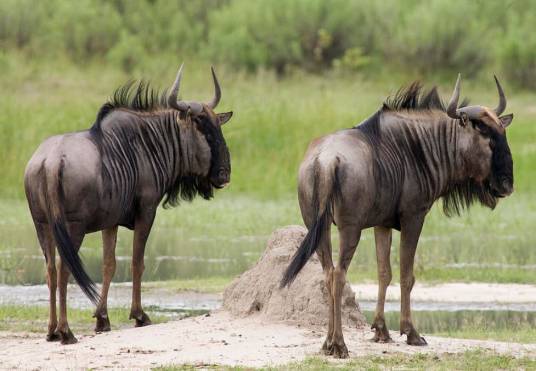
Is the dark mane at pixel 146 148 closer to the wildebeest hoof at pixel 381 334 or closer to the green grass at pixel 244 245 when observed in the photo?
the wildebeest hoof at pixel 381 334

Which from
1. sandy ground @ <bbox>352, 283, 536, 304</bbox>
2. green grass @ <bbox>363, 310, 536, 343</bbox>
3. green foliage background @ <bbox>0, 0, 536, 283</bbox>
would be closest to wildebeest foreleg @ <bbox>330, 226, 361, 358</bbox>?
green grass @ <bbox>363, 310, 536, 343</bbox>

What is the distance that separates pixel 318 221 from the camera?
9438 mm

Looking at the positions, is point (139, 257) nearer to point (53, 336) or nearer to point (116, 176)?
point (116, 176)

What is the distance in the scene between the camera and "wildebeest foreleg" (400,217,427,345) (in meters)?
10.3

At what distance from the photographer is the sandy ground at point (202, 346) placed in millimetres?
9455

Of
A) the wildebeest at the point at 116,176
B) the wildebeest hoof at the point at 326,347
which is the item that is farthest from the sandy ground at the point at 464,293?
the wildebeest hoof at the point at 326,347

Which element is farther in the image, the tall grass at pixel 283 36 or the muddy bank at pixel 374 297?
the tall grass at pixel 283 36

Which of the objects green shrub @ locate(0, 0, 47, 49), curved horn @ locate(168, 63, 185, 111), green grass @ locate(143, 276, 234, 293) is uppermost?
green shrub @ locate(0, 0, 47, 49)

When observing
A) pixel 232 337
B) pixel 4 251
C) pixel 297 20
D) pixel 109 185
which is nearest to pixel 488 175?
pixel 232 337

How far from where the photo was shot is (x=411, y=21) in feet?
121

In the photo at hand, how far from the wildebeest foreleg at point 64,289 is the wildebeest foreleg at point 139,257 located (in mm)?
1138

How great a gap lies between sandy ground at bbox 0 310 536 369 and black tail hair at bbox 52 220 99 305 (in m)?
0.50

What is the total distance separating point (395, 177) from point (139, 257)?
2.75 meters

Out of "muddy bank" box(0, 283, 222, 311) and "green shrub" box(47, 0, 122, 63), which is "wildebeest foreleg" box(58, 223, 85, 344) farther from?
"green shrub" box(47, 0, 122, 63)
